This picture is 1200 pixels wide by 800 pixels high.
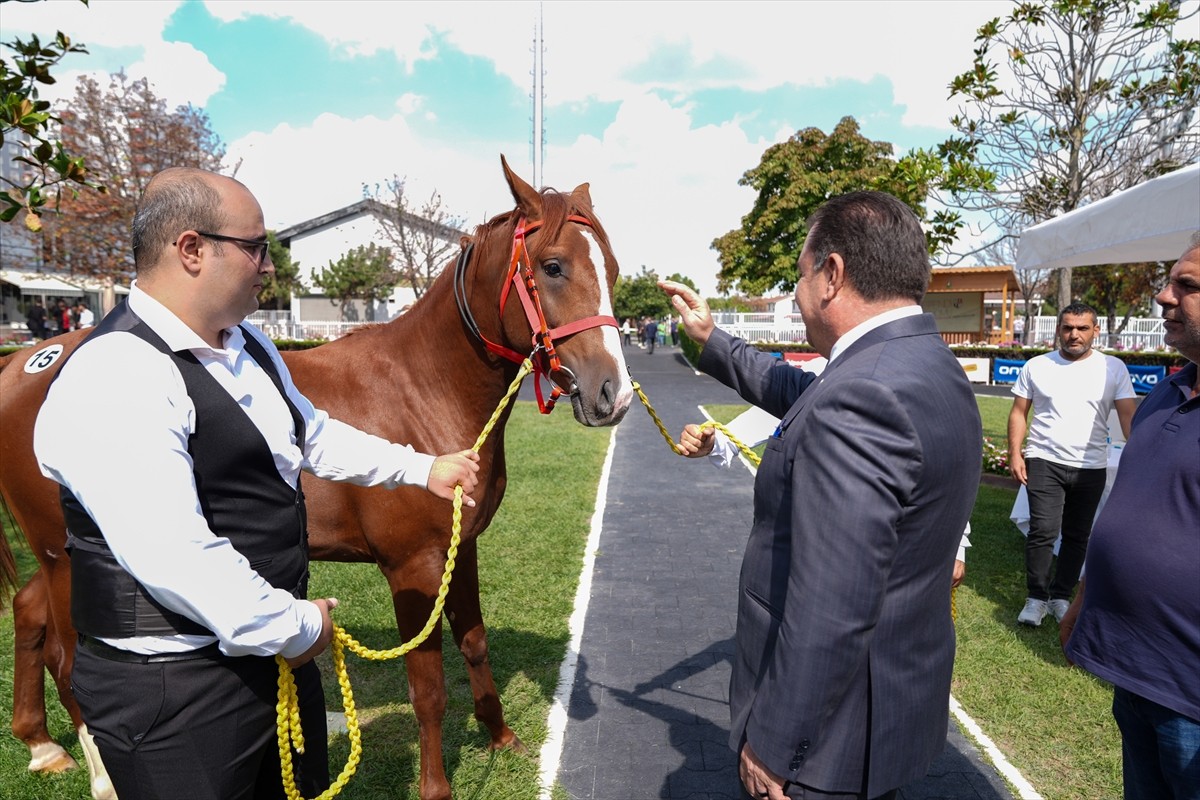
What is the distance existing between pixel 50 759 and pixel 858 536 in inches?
163

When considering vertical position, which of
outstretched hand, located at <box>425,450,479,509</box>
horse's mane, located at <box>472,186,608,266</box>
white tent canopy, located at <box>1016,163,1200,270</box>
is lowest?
outstretched hand, located at <box>425,450,479,509</box>

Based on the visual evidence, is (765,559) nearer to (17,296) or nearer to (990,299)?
(990,299)

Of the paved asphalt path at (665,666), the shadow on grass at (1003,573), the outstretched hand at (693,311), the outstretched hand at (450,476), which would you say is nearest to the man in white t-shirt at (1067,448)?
the shadow on grass at (1003,573)

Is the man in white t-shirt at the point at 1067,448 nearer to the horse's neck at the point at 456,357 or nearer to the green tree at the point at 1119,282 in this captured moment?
the horse's neck at the point at 456,357

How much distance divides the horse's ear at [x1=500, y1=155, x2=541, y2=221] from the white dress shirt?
1.61 m

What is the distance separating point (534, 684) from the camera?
4.38 meters

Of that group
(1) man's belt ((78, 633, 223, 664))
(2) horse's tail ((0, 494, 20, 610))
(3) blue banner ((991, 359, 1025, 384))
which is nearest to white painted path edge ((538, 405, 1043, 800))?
(1) man's belt ((78, 633, 223, 664))

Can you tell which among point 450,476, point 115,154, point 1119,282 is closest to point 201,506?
point 450,476

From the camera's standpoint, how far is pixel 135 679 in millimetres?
1634

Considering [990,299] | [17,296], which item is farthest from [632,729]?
[17,296]

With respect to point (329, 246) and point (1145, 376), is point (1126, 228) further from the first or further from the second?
point (329, 246)

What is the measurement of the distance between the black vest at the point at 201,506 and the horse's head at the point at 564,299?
1.30 metres

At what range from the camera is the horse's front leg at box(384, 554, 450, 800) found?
313 cm

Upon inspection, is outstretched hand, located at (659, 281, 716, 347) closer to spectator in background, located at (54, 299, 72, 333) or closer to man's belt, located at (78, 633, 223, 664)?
man's belt, located at (78, 633, 223, 664)
